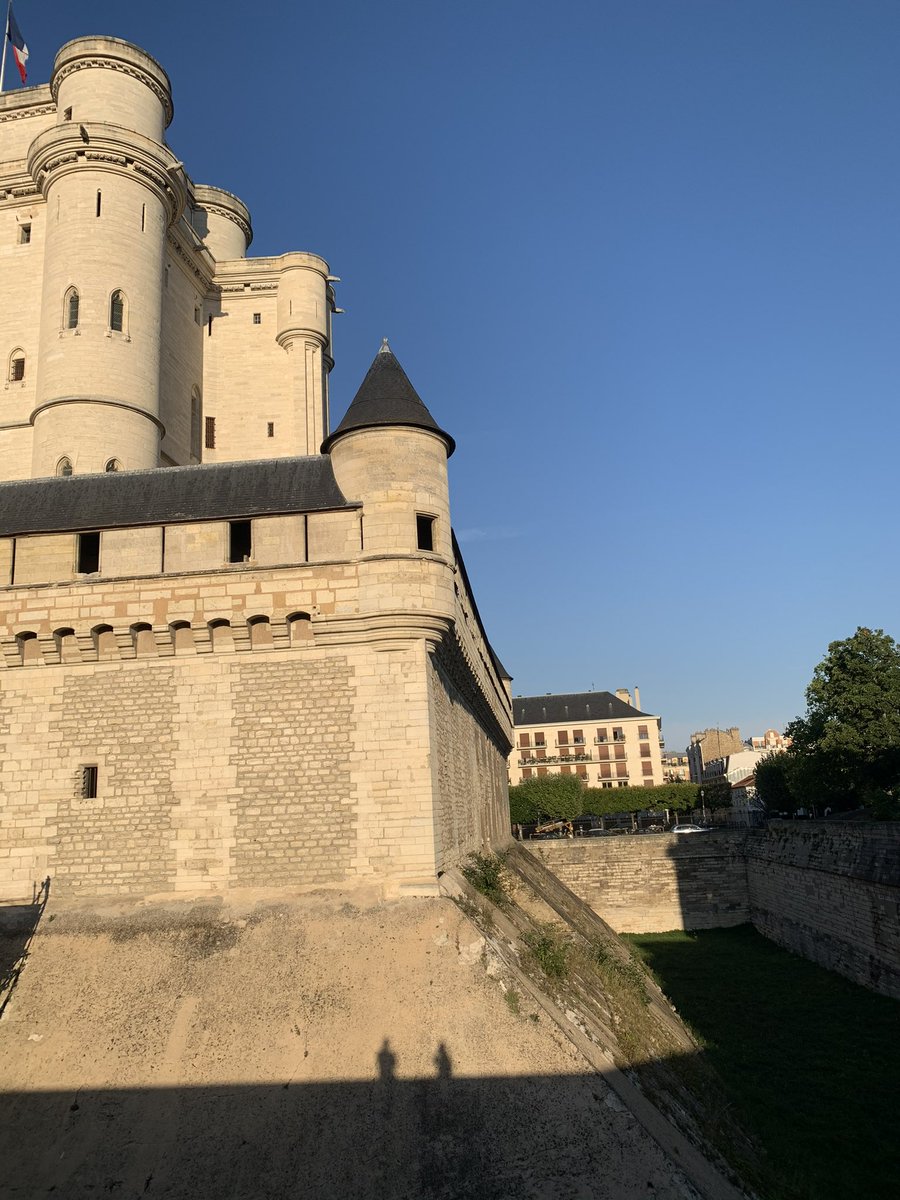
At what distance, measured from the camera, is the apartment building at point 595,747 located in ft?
259

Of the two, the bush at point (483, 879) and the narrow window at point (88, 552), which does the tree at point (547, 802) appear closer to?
the bush at point (483, 879)

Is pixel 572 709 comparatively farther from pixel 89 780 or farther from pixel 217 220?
pixel 89 780

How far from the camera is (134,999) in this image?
10.6m

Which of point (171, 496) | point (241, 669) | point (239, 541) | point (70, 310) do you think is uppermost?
point (70, 310)

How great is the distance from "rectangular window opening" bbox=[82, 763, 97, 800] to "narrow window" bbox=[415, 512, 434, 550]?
598cm

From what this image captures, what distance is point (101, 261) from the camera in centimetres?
2466

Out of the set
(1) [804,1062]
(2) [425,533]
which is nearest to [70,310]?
(2) [425,533]

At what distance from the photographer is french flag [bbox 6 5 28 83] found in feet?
104

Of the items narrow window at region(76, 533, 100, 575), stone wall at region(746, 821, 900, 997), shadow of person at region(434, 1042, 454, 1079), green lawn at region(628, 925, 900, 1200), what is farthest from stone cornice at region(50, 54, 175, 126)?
green lawn at region(628, 925, 900, 1200)

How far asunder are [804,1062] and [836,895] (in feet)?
25.7

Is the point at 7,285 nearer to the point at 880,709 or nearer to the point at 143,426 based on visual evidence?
the point at 143,426

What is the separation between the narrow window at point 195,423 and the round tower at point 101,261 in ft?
14.5

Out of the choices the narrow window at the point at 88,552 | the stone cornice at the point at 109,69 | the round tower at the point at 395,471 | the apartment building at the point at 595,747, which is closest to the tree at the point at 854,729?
the round tower at the point at 395,471

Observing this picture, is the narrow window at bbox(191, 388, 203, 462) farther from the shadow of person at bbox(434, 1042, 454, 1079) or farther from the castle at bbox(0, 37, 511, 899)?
the shadow of person at bbox(434, 1042, 454, 1079)
